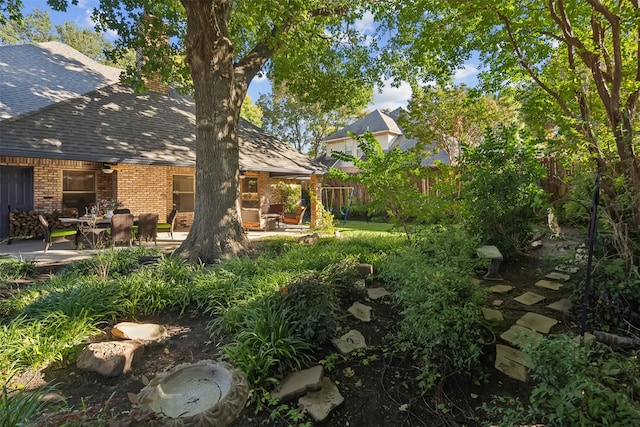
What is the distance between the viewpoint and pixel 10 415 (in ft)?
5.72

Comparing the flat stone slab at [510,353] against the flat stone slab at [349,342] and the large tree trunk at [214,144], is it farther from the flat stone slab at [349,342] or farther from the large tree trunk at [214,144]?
the large tree trunk at [214,144]

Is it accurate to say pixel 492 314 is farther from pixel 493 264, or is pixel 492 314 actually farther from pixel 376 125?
pixel 376 125

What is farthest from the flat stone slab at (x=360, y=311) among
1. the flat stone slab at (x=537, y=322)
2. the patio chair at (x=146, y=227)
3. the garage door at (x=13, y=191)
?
the garage door at (x=13, y=191)

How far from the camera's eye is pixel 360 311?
3.56 m

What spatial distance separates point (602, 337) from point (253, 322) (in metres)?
2.90

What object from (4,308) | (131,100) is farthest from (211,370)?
(131,100)

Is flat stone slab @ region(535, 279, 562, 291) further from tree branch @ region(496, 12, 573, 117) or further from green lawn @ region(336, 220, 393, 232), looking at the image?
green lawn @ region(336, 220, 393, 232)

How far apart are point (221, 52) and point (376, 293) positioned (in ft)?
15.7

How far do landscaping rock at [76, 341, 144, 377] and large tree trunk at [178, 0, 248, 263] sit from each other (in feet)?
9.16

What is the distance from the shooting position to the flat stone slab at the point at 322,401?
2.22m

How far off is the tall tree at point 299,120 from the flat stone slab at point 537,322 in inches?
1001

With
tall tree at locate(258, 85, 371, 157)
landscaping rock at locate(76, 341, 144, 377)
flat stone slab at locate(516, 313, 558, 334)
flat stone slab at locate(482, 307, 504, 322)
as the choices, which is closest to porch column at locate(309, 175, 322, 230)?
flat stone slab at locate(482, 307, 504, 322)

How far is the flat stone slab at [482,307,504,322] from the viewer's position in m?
3.29

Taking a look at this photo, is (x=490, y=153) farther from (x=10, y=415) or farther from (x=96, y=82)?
(x=96, y=82)
